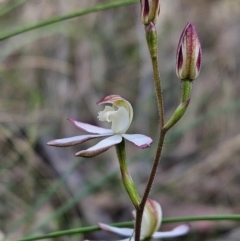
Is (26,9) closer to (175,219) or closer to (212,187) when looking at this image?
(212,187)

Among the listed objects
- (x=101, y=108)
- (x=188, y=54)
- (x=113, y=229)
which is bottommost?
(x=113, y=229)

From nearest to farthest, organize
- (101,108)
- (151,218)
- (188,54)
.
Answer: (188,54), (151,218), (101,108)

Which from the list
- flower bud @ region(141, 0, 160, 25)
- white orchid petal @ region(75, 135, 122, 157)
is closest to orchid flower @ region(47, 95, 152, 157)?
white orchid petal @ region(75, 135, 122, 157)

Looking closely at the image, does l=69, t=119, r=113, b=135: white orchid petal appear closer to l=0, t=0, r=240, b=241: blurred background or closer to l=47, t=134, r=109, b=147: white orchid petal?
l=47, t=134, r=109, b=147: white orchid petal

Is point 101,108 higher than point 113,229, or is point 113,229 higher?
point 101,108

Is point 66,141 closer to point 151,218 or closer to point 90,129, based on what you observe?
point 90,129

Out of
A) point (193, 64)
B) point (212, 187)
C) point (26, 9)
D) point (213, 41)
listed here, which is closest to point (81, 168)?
point (212, 187)

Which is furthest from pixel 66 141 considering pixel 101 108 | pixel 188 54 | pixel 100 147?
pixel 101 108
